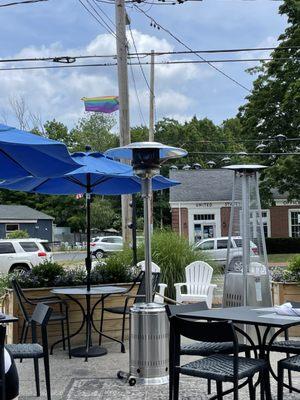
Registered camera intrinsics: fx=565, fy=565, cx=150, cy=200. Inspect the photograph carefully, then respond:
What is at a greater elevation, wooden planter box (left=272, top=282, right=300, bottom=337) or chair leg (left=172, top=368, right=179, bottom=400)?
wooden planter box (left=272, top=282, right=300, bottom=337)

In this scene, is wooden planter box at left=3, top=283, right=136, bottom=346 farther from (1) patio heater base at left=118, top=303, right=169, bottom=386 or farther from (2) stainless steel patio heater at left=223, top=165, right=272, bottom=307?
(1) patio heater base at left=118, top=303, right=169, bottom=386

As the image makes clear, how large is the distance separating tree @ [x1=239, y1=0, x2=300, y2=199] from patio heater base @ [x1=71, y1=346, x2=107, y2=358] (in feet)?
54.6

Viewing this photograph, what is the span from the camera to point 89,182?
25.4 ft

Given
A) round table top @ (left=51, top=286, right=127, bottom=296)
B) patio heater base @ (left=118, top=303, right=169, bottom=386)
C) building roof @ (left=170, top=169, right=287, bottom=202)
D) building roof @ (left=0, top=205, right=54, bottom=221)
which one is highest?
building roof @ (left=170, top=169, right=287, bottom=202)

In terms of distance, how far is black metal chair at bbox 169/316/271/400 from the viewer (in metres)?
3.75

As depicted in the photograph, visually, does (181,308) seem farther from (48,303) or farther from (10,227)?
(10,227)

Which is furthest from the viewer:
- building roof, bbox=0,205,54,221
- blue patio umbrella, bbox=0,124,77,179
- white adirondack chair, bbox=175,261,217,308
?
building roof, bbox=0,205,54,221

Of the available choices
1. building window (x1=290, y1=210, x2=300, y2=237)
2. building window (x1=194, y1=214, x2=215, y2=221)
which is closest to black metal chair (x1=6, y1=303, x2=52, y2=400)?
building window (x1=194, y1=214, x2=215, y2=221)

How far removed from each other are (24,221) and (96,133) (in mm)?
17397

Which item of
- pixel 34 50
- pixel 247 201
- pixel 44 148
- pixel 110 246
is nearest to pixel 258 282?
pixel 247 201

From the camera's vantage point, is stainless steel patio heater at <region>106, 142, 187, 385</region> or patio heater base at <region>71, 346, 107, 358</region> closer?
stainless steel patio heater at <region>106, 142, 187, 385</region>

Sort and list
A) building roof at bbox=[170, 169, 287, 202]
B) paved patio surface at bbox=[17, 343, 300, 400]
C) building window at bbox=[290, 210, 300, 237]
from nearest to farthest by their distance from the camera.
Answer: paved patio surface at bbox=[17, 343, 300, 400] < building roof at bbox=[170, 169, 287, 202] < building window at bbox=[290, 210, 300, 237]

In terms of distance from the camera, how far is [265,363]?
4.12 metres

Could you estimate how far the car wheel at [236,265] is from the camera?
7.06 meters
